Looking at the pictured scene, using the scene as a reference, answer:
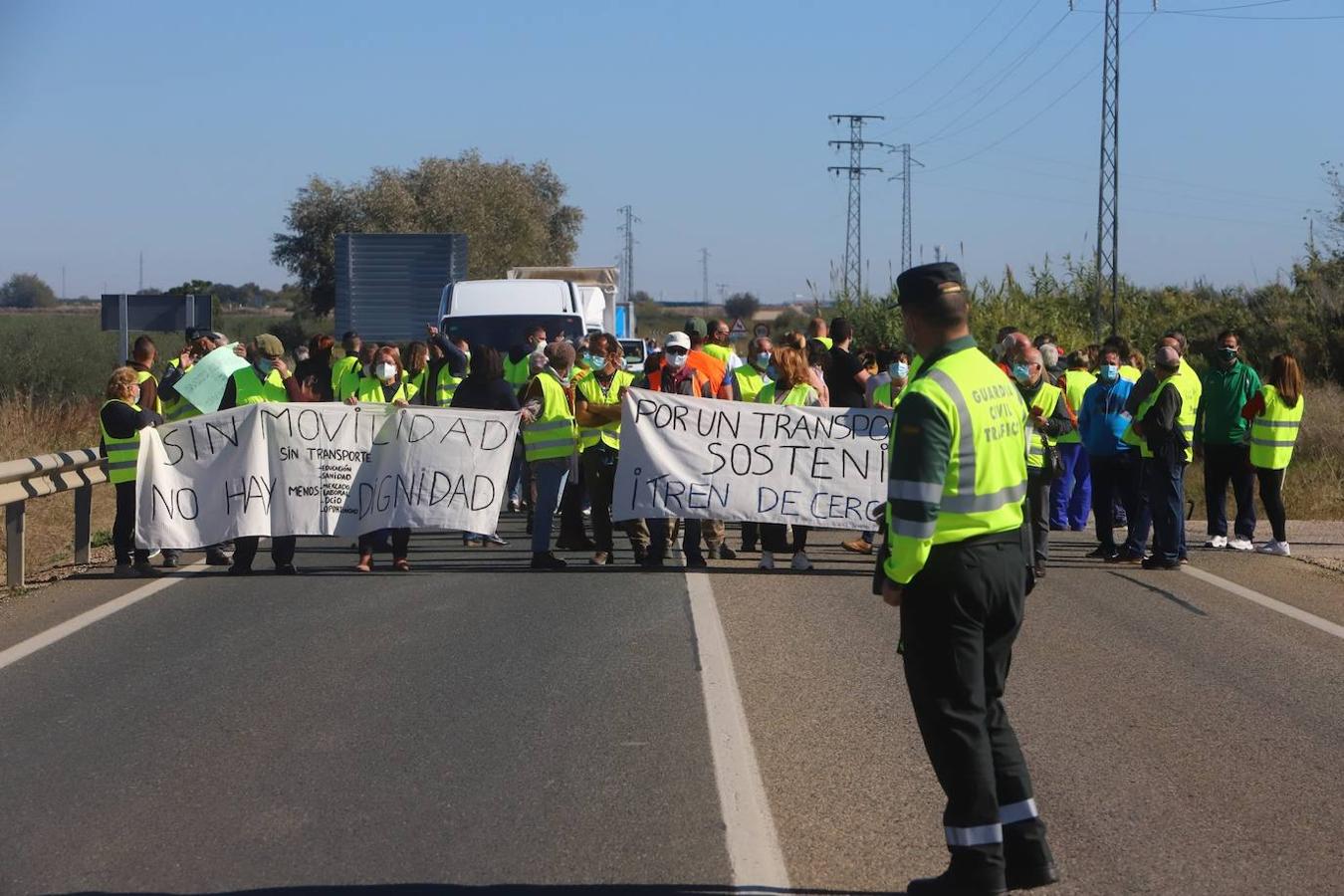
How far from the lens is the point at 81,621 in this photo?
430 inches

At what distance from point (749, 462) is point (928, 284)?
851 cm

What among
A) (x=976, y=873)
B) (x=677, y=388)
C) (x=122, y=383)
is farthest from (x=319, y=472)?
(x=976, y=873)

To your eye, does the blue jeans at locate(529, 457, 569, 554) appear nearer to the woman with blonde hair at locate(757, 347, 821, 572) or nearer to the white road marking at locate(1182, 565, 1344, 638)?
the woman with blonde hair at locate(757, 347, 821, 572)

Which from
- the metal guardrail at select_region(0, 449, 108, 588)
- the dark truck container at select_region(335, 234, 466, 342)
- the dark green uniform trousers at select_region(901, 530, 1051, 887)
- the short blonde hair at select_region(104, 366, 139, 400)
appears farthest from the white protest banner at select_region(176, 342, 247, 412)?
the dark truck container at select_region(335, 234, 466, 342)

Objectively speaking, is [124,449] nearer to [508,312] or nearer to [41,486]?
[41,486]

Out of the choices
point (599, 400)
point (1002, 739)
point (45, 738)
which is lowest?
point (45, 738)

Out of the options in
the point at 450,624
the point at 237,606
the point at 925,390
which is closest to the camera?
the point at 925,390

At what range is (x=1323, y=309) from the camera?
32906mm

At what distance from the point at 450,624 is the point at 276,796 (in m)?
4.16

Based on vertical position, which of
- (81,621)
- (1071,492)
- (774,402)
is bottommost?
(81,621)

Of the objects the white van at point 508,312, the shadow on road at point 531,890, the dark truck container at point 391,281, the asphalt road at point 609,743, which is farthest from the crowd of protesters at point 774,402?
the dark truck container at point 391,281

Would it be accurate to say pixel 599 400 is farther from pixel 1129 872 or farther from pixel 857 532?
pixel 1129 872

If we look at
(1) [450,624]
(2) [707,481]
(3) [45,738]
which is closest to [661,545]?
(2) [707,481]

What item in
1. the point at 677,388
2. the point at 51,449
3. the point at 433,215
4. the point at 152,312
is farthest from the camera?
the point at 433,215
